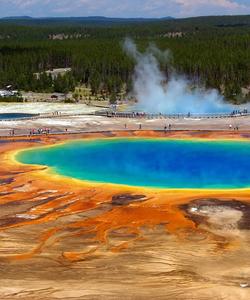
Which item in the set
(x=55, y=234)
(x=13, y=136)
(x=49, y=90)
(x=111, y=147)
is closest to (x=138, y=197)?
(x=55, y=234)

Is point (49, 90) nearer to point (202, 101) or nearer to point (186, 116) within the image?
point (202, 101)

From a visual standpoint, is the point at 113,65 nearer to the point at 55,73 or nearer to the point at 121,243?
the point at 55,73

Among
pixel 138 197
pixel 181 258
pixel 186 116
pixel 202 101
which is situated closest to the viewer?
pixel 181 258

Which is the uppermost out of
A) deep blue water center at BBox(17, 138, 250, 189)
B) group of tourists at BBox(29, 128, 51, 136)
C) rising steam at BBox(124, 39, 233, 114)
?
rising steam at BBox(124, 39, 233, 114)

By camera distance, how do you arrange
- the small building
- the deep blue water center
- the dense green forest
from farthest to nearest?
the small building → the dense green forest → the deep blue water center

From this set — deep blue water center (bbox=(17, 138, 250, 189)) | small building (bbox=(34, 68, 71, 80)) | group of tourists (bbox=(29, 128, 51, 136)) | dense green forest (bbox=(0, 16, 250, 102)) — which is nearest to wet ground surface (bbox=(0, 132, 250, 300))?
deep blue water center (bbox=(17, 138, 250, 189))

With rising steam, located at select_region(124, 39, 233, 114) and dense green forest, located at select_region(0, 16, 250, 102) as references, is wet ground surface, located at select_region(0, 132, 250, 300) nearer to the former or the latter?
rising steam, located at select_region(124, 39, 233, 114)
